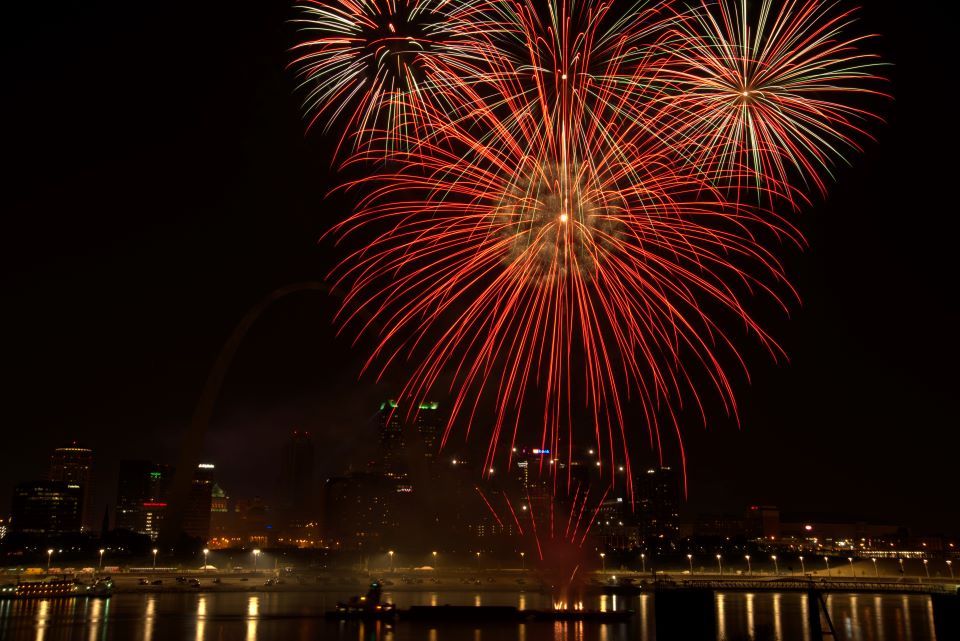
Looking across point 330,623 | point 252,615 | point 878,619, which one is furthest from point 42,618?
point 878,619

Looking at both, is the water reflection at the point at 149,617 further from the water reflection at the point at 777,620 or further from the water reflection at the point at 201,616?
the water reflection at the point at 777,620

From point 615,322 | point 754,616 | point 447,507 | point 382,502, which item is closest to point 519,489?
point 447,507

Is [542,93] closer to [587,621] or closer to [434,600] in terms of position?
[587,621]

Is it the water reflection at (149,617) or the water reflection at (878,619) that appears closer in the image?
the water reflection at (149,617)

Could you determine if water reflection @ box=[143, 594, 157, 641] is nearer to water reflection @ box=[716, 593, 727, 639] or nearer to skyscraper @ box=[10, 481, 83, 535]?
water reflection @ box=[716, 593, 727, 639]

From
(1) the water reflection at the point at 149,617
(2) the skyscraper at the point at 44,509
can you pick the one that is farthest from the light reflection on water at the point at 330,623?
(2) the skyscraper at the point at 44,509

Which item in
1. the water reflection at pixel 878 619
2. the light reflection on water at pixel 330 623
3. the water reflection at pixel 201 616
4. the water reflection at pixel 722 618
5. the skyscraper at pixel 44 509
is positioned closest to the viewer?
the water reflection at pixel 722 618

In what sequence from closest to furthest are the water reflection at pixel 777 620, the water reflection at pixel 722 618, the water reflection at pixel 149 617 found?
the water reflection at pixel 722 618, the water reflection at pixel 149 617, the water reflection at pixel 777 620

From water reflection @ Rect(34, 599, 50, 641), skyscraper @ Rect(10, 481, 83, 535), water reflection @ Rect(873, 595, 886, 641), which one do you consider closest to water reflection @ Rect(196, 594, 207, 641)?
water reflection @ Rect(34, 599, 50, 641)
